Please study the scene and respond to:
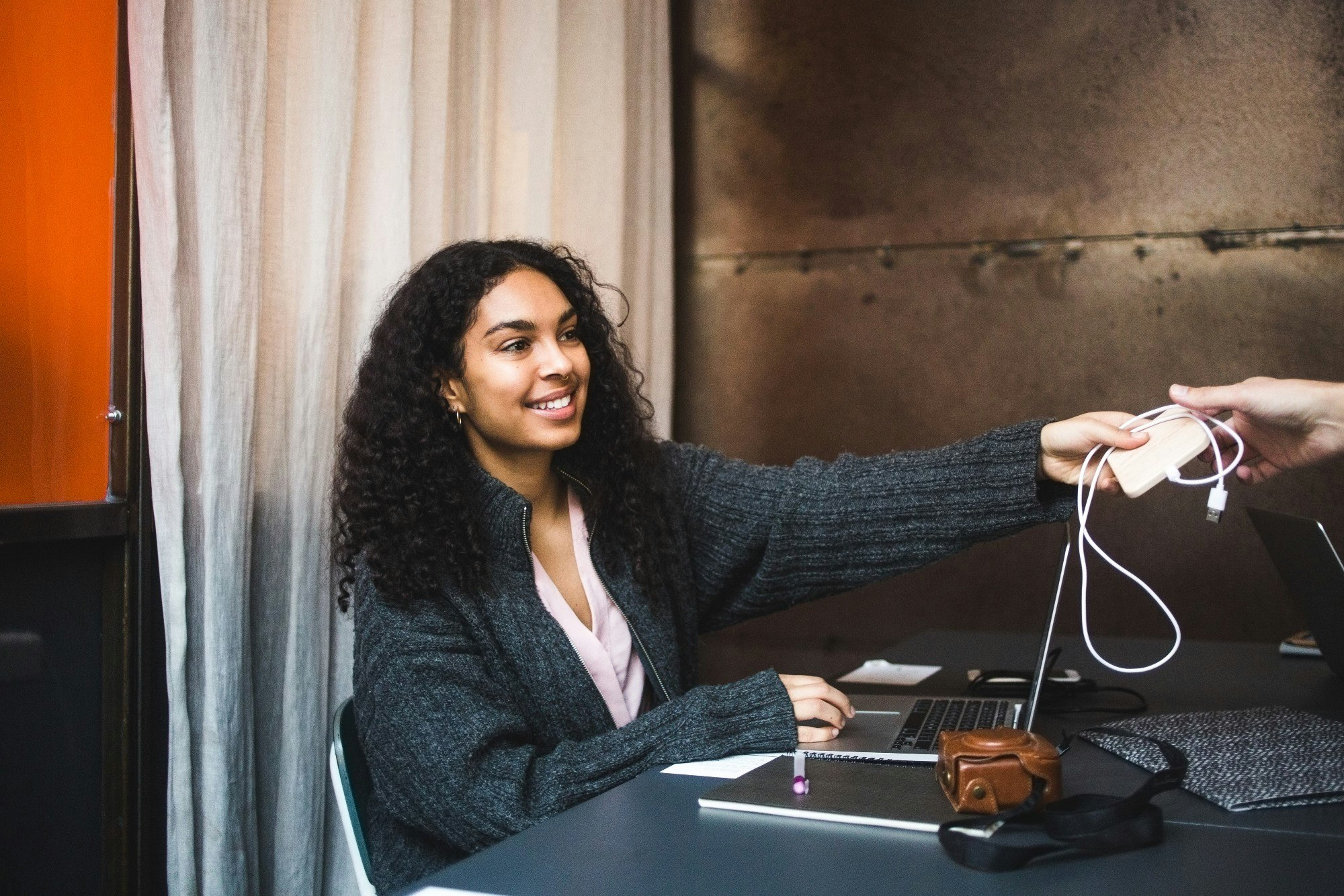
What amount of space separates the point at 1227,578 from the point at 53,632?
Result: 282 centimetres

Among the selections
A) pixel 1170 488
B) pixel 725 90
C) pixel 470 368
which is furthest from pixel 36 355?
pixel 1170 488

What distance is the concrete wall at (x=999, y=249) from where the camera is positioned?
311 centimetres

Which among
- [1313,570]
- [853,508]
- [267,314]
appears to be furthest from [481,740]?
[1313,570]

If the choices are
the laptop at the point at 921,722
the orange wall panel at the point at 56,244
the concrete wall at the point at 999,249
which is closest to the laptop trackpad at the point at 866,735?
the laptop at the point at 921,722

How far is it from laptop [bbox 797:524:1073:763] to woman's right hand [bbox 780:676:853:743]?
0.04 ft

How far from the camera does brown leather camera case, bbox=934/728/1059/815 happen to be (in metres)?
1.13

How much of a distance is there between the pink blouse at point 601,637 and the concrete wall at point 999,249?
5.84 ft

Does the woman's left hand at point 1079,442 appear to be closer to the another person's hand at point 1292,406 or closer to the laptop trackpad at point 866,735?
the another person's hand at point 1292,406

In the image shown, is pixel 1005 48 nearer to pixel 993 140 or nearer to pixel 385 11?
pixel 993 140

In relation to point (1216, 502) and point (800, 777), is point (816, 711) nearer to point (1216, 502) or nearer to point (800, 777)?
point (800, 777)

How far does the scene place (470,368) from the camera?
1833 millimetres

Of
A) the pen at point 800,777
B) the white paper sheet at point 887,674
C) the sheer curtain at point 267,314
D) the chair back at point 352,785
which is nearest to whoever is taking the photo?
the pen at point 800,777

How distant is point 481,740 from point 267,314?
1013 millimetres

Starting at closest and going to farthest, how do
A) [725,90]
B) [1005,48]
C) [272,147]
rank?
1. [272,147]
2. [1005,48]
3. [725,90]
